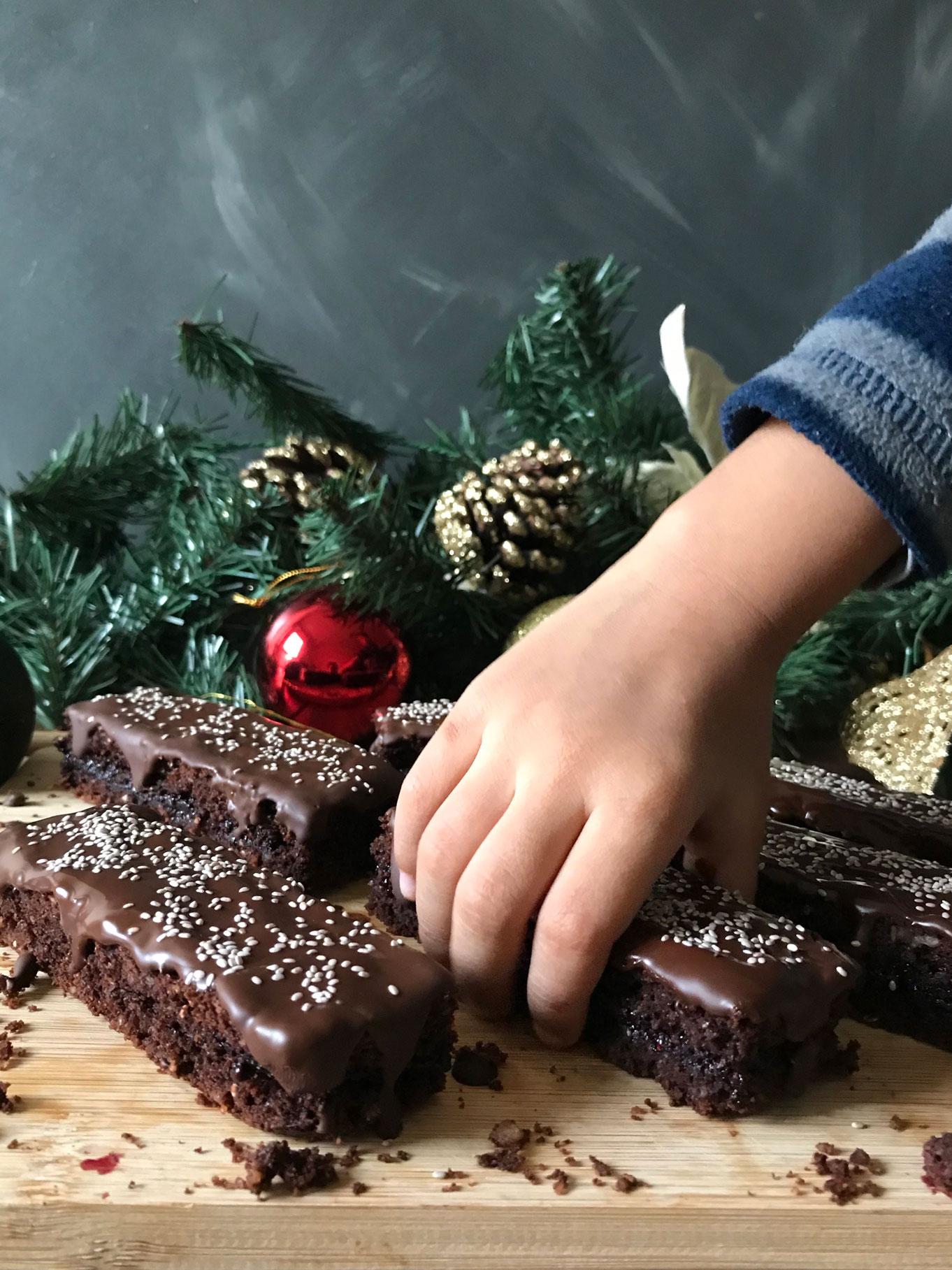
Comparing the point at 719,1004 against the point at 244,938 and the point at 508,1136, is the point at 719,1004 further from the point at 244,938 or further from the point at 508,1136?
the point at 244,938

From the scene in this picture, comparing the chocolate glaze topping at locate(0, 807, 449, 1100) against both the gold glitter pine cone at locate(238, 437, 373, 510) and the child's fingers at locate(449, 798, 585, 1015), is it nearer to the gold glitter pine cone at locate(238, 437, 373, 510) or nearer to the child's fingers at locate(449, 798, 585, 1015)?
the child's fingers at locate(449, 798, 585, 1015)

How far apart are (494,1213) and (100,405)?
89.1 inches

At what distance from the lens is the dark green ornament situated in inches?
72.8

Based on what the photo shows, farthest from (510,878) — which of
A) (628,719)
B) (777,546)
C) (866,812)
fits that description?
(866,812)

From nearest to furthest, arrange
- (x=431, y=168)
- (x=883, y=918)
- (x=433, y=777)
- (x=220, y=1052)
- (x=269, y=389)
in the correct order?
(x=220, y=1052), (x=433, y=777), (x=883, y=918), (x=269, y=389), (x=431, y=168)

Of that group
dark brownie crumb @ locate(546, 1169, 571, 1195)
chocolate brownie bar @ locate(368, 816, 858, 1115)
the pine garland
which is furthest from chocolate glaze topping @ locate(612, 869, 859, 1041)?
the pine garland

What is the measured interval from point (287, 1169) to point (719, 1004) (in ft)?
1.45

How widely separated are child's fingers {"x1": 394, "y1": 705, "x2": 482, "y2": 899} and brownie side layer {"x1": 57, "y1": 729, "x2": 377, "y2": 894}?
35 centimetres

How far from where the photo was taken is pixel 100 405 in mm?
2686

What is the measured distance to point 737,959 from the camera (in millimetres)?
1123

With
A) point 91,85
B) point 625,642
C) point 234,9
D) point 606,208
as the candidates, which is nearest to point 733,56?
point 606,208

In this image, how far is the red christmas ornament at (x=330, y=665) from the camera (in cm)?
202

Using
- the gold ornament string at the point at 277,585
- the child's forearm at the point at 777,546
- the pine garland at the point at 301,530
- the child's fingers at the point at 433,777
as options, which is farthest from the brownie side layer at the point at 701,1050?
the gold ornament string at the point at 277,585

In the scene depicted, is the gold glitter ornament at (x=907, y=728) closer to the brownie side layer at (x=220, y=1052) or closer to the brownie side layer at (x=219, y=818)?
the brownie side layer at (x=219, y=818)
